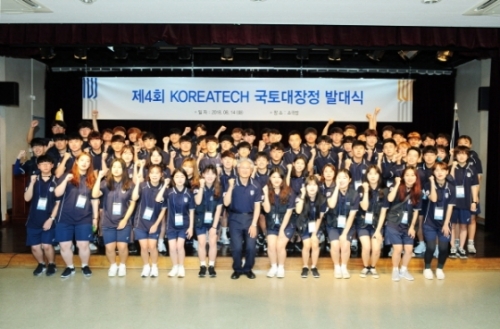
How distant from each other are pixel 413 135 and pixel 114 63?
561 centimetres

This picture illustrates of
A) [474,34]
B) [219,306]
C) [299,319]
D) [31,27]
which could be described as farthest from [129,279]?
[474,34]

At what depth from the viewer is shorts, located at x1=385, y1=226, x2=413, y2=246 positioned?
496 centimetres

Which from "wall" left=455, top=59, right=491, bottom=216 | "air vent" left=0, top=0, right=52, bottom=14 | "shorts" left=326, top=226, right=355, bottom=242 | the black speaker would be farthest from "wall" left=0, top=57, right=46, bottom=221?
"wall" left=455, top=59, right=491, bottom=216

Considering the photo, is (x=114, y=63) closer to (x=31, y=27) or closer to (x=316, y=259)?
(x=31, y=27)

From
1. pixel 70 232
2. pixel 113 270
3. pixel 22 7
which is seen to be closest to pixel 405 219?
pixel 113 270

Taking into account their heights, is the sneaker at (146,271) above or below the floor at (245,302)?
above

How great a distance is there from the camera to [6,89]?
6.94 m

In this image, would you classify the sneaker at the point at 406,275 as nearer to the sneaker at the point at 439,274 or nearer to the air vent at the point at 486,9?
the sneaker at the point at 439,274

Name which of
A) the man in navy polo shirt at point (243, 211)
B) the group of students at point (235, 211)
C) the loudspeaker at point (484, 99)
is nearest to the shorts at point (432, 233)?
the group of students at point (235, 211)

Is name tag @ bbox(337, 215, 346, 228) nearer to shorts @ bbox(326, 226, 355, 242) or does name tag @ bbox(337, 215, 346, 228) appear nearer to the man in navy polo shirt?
shorts @ bbox(326, 226, 355, 242)

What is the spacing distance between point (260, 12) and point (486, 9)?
2.43m

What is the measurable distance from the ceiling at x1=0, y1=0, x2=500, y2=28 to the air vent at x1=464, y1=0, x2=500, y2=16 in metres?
0.04

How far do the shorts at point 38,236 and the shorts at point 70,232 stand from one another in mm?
113

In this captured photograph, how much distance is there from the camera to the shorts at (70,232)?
4.90 meters
